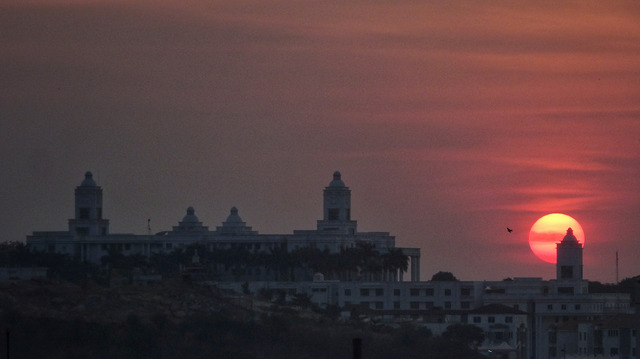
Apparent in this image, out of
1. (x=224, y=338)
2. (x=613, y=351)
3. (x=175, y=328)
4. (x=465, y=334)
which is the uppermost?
(x=465, y=334)

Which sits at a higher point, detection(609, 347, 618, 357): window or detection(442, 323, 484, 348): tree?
detection(442, 323, 484, 348): tree

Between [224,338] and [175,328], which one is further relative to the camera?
[175,328]

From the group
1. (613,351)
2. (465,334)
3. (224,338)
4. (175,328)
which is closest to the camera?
(224,338)

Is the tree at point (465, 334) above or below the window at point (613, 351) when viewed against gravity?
above

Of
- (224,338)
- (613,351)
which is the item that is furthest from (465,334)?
(224,338)

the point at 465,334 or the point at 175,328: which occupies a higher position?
the point at 465,334

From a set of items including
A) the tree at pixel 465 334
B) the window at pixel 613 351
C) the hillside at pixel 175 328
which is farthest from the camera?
the window at pixel 613 351

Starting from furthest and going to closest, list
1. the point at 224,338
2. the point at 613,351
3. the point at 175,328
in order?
1. the point at 613,351
2. the point at 175,328
3. the point at 224,338

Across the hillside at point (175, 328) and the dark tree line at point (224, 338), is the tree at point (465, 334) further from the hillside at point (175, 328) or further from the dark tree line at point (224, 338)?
the hillside at point (175, 328)

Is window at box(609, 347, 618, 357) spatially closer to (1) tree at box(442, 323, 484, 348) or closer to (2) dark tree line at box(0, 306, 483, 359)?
(1) tree at box(442, 323, 484, 348)

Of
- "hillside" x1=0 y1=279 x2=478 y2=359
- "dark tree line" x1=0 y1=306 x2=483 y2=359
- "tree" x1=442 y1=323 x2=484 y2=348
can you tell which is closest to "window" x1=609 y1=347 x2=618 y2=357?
"tree" x1=442 y1=323 x2=484 y2=348

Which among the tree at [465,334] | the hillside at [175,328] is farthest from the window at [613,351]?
the hillside at [175,328]

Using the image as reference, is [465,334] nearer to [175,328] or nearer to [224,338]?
[224,338]

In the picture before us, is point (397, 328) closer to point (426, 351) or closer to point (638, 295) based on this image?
point (426, 351)
